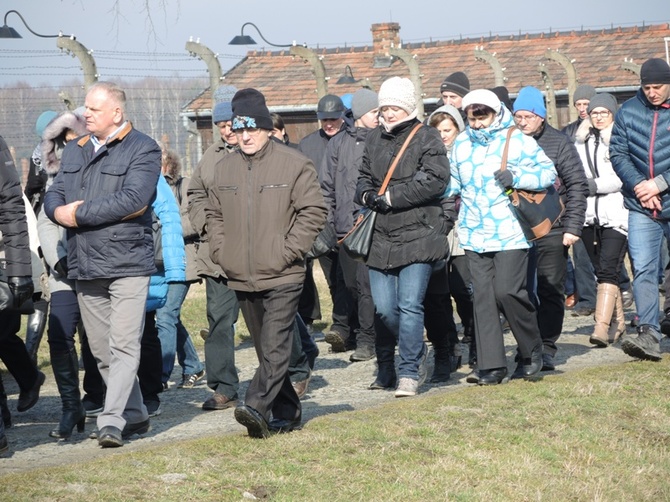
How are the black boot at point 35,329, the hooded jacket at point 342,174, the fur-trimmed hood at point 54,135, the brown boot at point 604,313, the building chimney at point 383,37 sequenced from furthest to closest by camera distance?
the building chimney at point 383,37 → the hooded jacket at point 342,174 → the brown boot at point 604,313 → the black boot at point 35,329 → the fur-trimmed hood at point 54,135

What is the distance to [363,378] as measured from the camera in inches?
423

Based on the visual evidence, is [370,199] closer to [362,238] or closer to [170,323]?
[362,238]

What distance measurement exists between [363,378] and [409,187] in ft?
7.05

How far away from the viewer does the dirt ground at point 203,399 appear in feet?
26.4

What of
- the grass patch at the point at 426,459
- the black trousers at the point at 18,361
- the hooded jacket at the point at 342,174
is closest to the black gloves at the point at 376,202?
the grass patch at the point at 426,459

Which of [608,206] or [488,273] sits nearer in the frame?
[488,273]

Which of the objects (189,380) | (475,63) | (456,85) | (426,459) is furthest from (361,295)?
(475,63)

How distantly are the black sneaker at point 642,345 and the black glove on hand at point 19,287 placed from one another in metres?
4.58

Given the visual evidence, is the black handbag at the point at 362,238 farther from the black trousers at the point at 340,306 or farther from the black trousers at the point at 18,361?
the black trousers at the point at 340,306

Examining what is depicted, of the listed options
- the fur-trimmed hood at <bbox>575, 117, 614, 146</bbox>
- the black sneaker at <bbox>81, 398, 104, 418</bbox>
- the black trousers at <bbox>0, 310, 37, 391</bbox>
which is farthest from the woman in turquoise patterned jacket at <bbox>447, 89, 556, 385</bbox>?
the black trousers at <bbox>0, 310, 37, 391</bbox>

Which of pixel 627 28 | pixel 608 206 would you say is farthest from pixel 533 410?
pixel 627 28

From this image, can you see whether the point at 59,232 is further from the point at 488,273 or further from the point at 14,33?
the point at 14,33

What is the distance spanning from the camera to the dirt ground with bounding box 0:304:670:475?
26.4 ft

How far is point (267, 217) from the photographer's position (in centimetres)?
775
